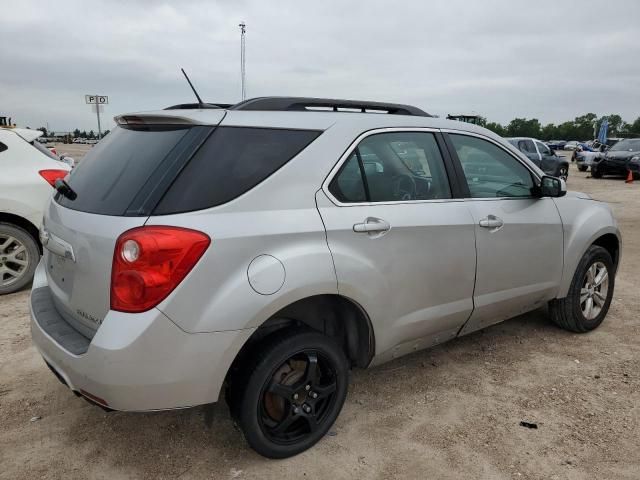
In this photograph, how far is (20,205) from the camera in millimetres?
4922

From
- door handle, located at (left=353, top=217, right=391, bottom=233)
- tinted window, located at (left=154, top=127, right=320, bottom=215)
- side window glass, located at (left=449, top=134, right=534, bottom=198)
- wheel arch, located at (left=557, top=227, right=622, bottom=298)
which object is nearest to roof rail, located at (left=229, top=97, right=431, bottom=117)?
tinted window, located at (left=154, top=127, right=320, bottom=215)

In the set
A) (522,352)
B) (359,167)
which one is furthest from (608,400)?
(359,167)

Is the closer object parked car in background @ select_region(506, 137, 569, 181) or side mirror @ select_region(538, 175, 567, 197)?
side mirror @ select_region(538, 175, 567, 197)

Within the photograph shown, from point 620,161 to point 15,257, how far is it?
19.8 meters

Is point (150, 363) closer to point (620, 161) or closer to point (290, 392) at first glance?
point (290, 392)

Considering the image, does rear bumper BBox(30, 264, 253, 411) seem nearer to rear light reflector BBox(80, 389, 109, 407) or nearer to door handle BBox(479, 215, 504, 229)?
rear light reflector BBox(80, 389, 109, 407)

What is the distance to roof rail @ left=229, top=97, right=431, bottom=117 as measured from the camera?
2.58m

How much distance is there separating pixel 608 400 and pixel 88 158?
3.34 metres

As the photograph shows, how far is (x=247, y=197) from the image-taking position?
2.24 m

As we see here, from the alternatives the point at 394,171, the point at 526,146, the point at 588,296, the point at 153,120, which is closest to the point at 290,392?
the point at 394,171

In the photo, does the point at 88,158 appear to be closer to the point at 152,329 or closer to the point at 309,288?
the point at 152,329

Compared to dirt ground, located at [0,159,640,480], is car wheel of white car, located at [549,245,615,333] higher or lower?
higher

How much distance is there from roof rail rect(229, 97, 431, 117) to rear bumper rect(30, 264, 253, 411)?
1129mm

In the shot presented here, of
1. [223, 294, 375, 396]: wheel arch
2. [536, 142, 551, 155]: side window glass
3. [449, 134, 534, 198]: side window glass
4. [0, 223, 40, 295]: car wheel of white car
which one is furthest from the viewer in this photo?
[536, 142, 551, 155]: side window glass
